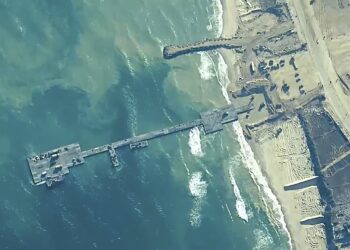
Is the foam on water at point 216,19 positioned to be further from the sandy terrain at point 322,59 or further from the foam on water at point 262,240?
the foam on water at point 262,240

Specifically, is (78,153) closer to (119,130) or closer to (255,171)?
(119,130)

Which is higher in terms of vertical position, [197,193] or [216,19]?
[216,19]

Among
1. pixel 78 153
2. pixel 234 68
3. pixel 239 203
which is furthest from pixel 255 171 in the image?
pixel 78 153

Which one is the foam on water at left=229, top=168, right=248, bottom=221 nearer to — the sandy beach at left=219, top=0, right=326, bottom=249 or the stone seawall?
the sandy beach at left=219, top=0, right=326, bottom=249

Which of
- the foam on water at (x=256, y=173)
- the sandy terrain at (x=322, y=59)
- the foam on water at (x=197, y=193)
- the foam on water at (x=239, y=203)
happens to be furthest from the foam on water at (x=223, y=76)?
the sandy terrain at (x=322, y=59)

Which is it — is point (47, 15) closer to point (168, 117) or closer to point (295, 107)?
point (168, 117)

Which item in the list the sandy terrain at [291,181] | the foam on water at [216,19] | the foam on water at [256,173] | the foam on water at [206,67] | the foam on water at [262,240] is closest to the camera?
the foam on water at [262,240]
